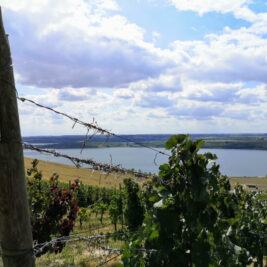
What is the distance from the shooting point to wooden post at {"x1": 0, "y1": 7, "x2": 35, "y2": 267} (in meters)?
2.38

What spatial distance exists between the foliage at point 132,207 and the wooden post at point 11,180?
14.3m

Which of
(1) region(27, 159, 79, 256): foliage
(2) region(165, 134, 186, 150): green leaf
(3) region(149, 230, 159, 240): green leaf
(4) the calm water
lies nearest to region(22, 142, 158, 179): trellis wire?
(4) the calm water

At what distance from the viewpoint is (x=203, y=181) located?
3.00 metres

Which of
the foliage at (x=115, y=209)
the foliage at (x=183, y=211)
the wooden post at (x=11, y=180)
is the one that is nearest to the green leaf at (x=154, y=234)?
the foliage at (x=183, y=211)

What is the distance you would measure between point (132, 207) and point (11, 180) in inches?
596

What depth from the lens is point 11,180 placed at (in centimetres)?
240

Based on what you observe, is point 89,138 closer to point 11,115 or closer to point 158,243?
point 11,115

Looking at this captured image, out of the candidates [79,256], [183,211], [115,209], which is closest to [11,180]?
[183,211]

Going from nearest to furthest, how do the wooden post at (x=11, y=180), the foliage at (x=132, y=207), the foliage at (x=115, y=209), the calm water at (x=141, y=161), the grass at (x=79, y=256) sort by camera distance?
the wooden post at (x=11, y=180), the calm water at (x=141, y=161), the grass at (x=79, y=256), the foliage at (x=132, y=207), the foliage at (x=115, y=209)

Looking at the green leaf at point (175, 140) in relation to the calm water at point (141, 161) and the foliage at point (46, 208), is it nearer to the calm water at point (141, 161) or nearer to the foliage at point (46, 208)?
the calm water at point (141, 161)

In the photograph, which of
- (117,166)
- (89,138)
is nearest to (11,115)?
(89,138)

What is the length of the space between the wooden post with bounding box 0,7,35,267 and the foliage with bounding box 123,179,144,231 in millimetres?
14267

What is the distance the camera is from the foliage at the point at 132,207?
16734mm

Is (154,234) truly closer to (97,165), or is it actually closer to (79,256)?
(97,165)
